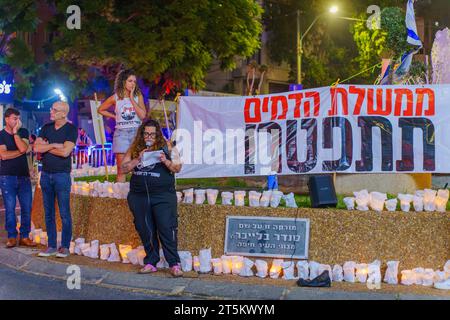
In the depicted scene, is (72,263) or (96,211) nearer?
(72,263)

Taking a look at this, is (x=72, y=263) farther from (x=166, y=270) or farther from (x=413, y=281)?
(x=413, y=281)

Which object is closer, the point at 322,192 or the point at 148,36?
the point at 322,192

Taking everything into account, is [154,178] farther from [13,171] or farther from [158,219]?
[13,171]

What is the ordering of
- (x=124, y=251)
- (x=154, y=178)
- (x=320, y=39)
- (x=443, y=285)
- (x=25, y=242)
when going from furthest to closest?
(x=320, y=39), (x=25, y=242), (x=124, y=251), (x=154, y=178), (x=443, y=285)

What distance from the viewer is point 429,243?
6.32m

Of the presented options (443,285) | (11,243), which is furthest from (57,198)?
(443,285)

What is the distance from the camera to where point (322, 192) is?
672 centimetres

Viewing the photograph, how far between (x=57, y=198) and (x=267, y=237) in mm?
2597

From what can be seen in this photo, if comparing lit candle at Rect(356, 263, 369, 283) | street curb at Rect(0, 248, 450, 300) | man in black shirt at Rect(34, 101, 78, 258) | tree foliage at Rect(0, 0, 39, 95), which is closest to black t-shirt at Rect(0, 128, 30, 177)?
man in black shirt at Rect(34, 101, 78, 258)

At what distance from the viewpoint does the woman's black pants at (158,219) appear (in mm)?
6579

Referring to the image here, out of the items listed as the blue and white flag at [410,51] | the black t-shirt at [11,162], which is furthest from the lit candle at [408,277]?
the black t-shirt at [11,162]
